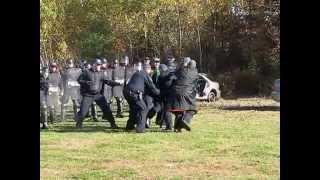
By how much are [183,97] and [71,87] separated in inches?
110

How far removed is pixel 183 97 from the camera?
8.99m

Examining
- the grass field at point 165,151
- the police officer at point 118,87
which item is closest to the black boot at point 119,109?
the police officer at point 118,87

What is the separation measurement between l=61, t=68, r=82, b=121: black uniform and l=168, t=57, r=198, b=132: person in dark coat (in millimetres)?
2442

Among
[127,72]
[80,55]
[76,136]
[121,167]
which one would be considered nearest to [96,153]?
[121,167]

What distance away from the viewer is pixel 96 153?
23.6 feet

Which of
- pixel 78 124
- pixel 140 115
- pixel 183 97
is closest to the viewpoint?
pixel 183 97

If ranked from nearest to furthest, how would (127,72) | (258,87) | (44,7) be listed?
(127,72) → (44,7) → (258,87)

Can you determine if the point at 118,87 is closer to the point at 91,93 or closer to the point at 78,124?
the point at 78,124

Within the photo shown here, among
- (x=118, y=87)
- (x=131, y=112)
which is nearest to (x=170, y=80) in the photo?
(x=131, y=112)

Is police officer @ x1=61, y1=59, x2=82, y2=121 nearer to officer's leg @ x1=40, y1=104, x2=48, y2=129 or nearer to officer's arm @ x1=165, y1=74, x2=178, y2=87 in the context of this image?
officer's leg @ x1=40, y1=104, x2=48, y2=129

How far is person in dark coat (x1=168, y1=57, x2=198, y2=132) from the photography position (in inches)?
354

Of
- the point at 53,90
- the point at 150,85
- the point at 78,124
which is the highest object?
the point at 150,85
